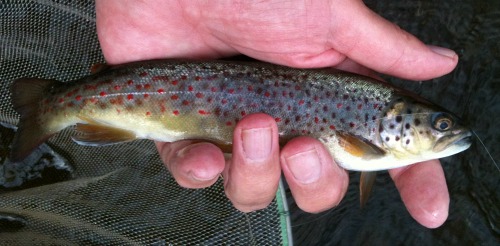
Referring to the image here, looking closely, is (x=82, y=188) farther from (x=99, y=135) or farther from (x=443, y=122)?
(x=443, y=122)

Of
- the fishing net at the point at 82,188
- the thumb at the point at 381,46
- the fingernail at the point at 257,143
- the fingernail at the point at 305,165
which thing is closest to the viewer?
the fingernail at the point at 257,143

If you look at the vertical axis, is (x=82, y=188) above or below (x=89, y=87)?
below

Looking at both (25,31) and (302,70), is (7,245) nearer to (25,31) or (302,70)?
(25,31)

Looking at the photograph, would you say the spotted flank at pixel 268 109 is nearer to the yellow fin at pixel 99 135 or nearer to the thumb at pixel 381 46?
the yellow fin at pixel 99 135

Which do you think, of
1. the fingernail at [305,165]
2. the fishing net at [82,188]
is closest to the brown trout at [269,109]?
the fingernail at [305,165]

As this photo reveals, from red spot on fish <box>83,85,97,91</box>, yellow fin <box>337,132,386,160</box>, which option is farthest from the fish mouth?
red spot on fish <box>83,85,97,91</box>

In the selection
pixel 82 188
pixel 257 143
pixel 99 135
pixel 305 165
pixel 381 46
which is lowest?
pixel 82 188

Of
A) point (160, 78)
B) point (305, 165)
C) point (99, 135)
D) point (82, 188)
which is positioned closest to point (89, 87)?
point (99, 135)
